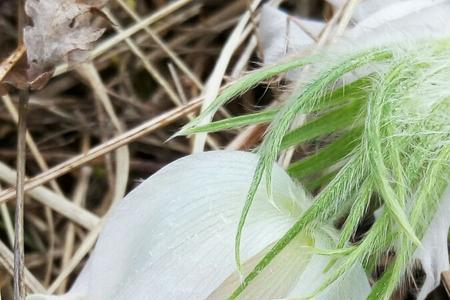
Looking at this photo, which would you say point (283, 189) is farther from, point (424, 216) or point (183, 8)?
point (183, 8)

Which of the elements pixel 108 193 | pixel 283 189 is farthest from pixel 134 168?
pixel 283 189

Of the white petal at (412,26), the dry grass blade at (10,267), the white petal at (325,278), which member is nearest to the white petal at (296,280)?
the white petal at (325,278)

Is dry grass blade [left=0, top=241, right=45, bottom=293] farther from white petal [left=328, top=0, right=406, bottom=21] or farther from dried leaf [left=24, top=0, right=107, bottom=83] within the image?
white petal [left=328, top=0, right=406, bottom=21]

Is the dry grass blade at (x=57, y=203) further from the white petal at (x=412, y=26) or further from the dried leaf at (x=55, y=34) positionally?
the white petal at (x=412, y=26)

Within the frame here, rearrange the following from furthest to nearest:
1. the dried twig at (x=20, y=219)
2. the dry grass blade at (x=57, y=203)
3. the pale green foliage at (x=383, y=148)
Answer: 1. the dry grass blade at (x=57, y=203)
2. the dried twig at (x=20, y=219)
3. the pale green foliage at (x=383, y=148)

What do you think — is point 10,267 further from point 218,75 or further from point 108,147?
point 218,75

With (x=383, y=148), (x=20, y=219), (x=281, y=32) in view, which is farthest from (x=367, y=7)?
(x=20, y=219)
